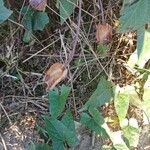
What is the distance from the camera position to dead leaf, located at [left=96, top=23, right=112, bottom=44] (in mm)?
1120

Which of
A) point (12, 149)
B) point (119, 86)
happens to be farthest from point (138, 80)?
point (12, 149)

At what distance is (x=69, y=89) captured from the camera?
111 centimetres

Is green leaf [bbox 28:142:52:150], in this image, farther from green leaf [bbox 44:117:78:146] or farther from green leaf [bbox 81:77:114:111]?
green leaf [bbox 81:77:114:111]

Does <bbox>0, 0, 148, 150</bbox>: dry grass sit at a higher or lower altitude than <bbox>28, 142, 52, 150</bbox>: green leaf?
higher

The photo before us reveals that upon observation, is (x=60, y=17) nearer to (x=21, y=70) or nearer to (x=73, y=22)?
(x=73, y=22)

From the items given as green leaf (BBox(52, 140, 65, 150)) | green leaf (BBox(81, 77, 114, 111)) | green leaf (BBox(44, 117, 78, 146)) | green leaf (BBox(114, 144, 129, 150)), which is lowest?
green leaf (BBox(114, 144, 129, 150))

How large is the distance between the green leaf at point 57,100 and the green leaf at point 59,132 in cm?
3

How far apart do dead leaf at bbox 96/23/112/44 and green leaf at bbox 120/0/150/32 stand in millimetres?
94

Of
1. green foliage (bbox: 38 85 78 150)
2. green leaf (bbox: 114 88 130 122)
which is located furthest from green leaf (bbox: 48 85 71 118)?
green leaf (bbox: 114 88 130 122)

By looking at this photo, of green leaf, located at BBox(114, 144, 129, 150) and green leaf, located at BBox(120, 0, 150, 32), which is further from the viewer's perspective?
green leaf, located at BBox(114, 144, 129, 150)

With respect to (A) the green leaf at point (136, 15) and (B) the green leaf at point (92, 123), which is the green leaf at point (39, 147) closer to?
(B) the green leaf at point (92, 123)

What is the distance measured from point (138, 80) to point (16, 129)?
1.23ft

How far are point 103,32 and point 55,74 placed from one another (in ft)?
0.58

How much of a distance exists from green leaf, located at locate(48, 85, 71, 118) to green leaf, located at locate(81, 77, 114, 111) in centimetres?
7
